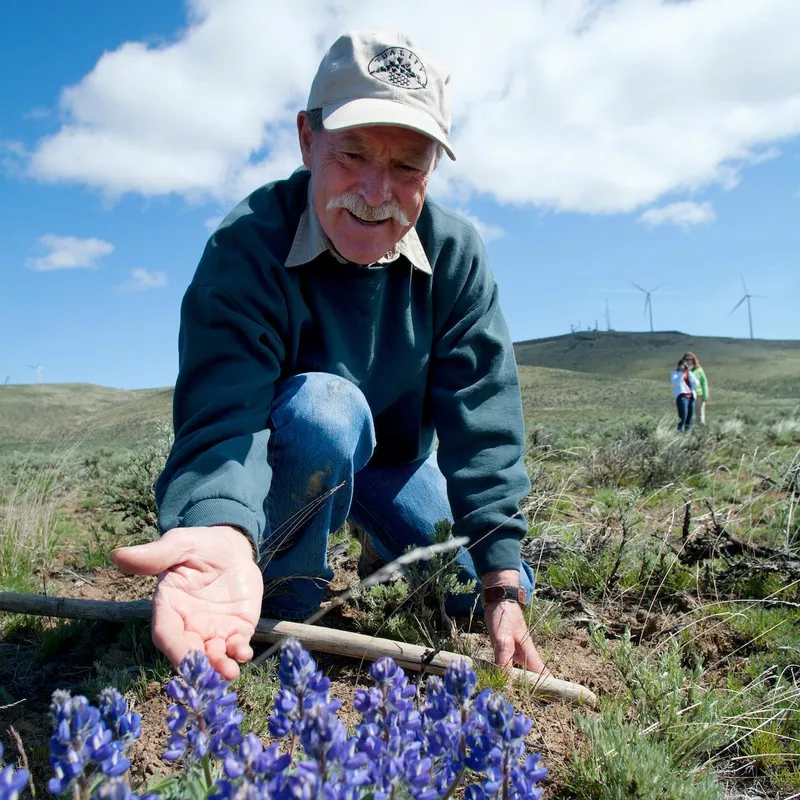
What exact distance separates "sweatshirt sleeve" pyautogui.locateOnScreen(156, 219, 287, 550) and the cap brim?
0.57 metres

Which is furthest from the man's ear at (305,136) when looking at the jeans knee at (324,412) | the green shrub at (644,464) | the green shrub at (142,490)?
the green shrub at (644,464)

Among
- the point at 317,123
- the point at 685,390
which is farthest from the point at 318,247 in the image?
the point at 685,390

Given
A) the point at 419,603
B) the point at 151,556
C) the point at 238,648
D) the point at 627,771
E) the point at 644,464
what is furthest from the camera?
the point at 644,464

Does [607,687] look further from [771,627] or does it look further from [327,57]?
Result: [327,57]

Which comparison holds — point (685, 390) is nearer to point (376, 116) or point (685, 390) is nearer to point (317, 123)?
point (317, 123)

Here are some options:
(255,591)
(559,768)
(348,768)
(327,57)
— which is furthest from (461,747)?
(327,57)

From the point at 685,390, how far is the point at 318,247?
51.1ft

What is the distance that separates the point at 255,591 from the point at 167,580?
0.91 ft

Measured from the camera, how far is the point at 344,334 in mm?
3184

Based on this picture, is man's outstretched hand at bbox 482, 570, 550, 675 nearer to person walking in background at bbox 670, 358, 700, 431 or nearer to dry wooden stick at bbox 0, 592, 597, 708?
dry wooden stick at bbox 0, 592, 597, 708

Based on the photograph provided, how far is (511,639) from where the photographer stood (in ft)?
8.84

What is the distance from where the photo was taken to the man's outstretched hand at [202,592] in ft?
5.67

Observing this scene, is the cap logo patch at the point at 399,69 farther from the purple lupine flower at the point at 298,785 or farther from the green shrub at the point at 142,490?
the green shrub at the point at 142,490

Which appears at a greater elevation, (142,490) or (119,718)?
(142,490)
